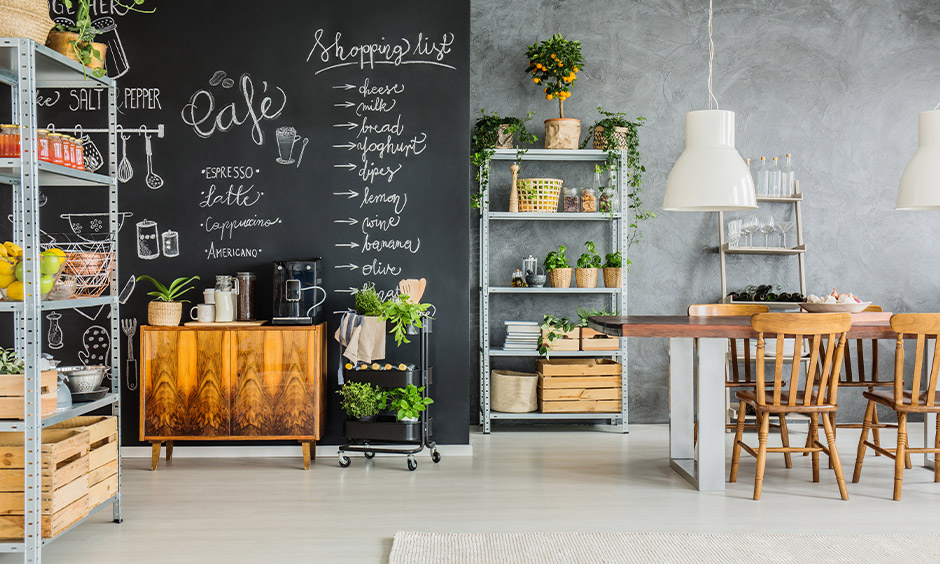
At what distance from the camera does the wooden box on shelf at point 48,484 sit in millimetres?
2820

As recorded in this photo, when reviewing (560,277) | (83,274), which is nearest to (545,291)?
(560,277)

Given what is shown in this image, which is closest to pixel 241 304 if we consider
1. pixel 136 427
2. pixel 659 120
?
pixel 136 427

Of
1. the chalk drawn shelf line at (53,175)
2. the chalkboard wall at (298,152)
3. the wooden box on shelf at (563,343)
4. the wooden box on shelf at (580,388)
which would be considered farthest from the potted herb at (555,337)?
the chalk drawn shelf line at (53,175)

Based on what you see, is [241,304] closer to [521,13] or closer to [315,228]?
[315,228]

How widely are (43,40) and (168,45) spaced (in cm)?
178

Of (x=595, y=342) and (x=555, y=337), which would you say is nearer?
(x=555, y=337)

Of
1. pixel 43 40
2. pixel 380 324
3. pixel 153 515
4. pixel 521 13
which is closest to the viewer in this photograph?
pixel 43 40

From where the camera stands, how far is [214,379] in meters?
4.34

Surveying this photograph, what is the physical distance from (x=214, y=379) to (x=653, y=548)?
2571 mm

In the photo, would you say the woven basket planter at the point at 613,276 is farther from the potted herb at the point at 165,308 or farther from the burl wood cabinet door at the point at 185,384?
the potted herb at the point at 165,308

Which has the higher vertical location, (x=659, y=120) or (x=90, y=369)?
(x=659, y=120)

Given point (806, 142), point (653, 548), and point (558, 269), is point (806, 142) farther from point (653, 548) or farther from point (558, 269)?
point (653, 548)

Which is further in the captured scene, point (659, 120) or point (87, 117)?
point (659, 120)

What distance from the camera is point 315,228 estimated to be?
4.75 m
